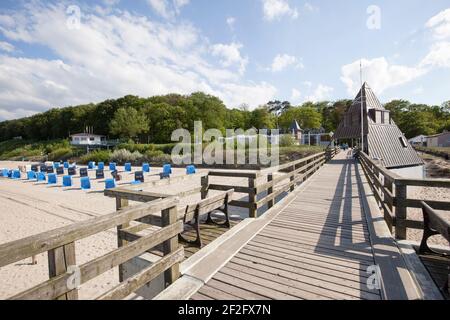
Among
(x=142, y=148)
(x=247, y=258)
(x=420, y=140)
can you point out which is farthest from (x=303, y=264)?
(x=420, y=140)

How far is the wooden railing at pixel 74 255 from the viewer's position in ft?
4.96

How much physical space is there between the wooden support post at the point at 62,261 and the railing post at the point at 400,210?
4.08 m

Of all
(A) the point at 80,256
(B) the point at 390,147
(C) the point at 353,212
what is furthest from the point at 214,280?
(B) the point at 390,147

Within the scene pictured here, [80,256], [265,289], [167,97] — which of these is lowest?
[80,256]

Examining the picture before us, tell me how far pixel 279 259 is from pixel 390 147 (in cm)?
1989

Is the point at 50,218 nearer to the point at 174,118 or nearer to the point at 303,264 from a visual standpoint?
the point at 303,264

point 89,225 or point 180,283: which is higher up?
point 89,225

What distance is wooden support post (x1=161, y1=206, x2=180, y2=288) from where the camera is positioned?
2727mm

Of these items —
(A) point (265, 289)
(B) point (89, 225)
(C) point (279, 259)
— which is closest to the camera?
(B) point (89, 225)

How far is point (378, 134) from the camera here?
19344 mm

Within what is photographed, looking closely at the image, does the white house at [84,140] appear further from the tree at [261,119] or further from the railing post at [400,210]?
the railing post at [400,210]

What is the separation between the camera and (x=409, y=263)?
297 cm
